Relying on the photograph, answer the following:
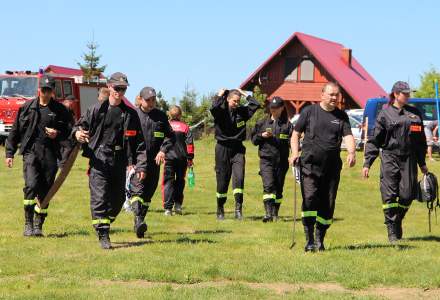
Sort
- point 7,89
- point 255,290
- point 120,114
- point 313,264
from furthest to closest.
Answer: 1. point 7,89
2. point 120,114
3. point 313,264
4. point 255,290

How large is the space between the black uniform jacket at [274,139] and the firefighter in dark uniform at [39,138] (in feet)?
12.1

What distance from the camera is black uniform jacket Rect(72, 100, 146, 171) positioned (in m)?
10.5

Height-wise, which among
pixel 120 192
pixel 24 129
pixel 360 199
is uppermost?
pixel 24 129

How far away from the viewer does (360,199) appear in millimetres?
19719

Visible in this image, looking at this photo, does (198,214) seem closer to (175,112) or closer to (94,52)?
(175,112)

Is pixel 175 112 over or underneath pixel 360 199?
over

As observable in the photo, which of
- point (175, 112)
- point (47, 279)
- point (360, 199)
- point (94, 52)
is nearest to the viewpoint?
point (47, 279)

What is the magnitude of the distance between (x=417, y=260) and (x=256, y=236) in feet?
9.36

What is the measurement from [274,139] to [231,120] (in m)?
0.82

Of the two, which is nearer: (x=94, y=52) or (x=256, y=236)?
(x=256, y=236)

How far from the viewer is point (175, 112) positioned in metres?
15.2

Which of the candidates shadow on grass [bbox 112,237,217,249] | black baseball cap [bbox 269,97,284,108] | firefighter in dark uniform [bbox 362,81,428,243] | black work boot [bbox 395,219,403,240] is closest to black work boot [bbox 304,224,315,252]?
firefighter in dark uniform [bbox 362,81,428,243]

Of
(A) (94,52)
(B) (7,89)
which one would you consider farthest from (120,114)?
(A) (94,52)

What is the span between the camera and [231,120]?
45.1 ft
